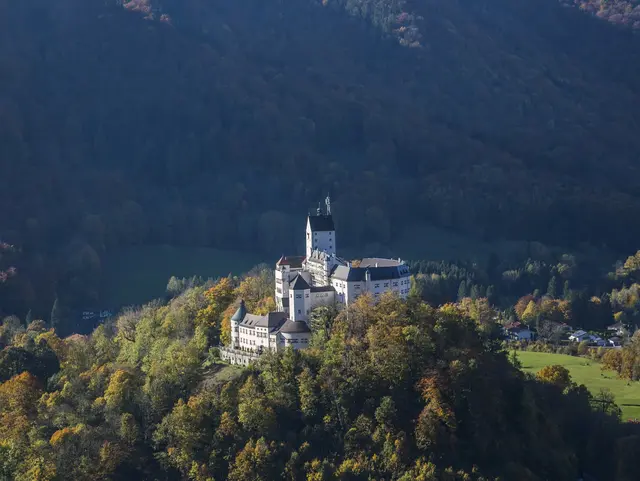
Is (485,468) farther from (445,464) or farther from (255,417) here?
(255,417)

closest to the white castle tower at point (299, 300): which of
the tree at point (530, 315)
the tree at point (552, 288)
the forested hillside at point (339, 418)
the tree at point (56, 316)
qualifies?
the forested hillside at point (339, 418)

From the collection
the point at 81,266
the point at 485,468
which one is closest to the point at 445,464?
the point at 485,468

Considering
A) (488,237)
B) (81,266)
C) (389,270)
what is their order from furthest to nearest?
(488,237) → (81,266) → (389,270)

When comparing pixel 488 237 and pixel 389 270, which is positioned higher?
pixel 389 270

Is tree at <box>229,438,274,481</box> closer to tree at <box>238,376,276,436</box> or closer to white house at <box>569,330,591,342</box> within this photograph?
tree at <box>238,376,276,436</box>

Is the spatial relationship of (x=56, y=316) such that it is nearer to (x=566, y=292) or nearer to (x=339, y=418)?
(x=339, y=418)

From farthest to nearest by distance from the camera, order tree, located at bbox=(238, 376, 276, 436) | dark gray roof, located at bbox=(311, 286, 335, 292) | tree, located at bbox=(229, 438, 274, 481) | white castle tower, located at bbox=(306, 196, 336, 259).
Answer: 1. white castle tower, located at bbox=(306, 196, 336, 259)
2. dark gray roof, located at bbox=(311, 286, 335, 292)
3. tree, located at bbox=(238, 376, 276, 436)
4. tree, located at bbox=(229, 438, 274, 481)

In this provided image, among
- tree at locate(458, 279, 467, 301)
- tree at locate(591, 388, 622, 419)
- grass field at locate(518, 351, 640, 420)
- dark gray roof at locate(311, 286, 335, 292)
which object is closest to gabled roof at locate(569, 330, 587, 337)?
grass field at locate(518, 351, 640, 420)
